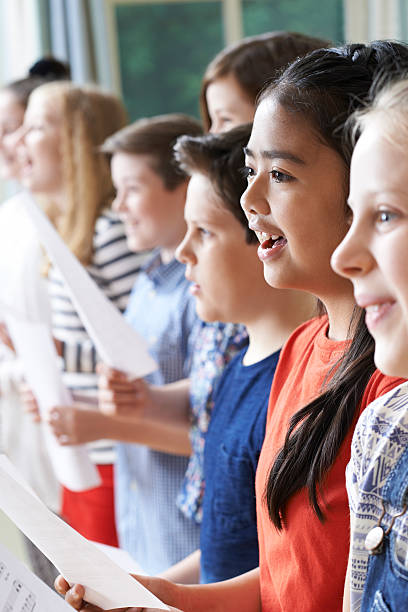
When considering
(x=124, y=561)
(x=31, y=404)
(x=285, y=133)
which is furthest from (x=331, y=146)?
(x=31, y=404)

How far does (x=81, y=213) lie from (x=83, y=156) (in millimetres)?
138

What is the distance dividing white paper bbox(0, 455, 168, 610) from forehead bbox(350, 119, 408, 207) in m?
0.40

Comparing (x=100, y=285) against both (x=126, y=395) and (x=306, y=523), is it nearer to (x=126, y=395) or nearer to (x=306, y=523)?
(x=126, y=395)

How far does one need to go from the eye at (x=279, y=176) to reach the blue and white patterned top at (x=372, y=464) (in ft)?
0.66

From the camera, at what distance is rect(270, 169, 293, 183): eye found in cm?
68

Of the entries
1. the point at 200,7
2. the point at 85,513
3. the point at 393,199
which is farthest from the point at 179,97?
the point at 393,199

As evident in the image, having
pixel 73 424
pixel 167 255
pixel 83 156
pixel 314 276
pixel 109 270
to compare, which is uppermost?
pixel 314 276

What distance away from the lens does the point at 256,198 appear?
2.29 ft

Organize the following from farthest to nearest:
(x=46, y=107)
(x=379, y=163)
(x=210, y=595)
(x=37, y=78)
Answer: (x=37, y=78) → (x=46, y=107) → (x=210, y=595) → (x=379, y=163)

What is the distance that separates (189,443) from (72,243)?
24.3 inches

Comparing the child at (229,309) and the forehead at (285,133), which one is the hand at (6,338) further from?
the forehead at (285,133)

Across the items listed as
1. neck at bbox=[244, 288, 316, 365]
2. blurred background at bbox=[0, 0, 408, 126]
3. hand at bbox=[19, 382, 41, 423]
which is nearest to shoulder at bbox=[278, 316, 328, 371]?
neck at bbox=[244, 288, 316, 365]

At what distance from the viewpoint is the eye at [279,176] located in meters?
0.68

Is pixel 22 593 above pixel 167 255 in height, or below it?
above
